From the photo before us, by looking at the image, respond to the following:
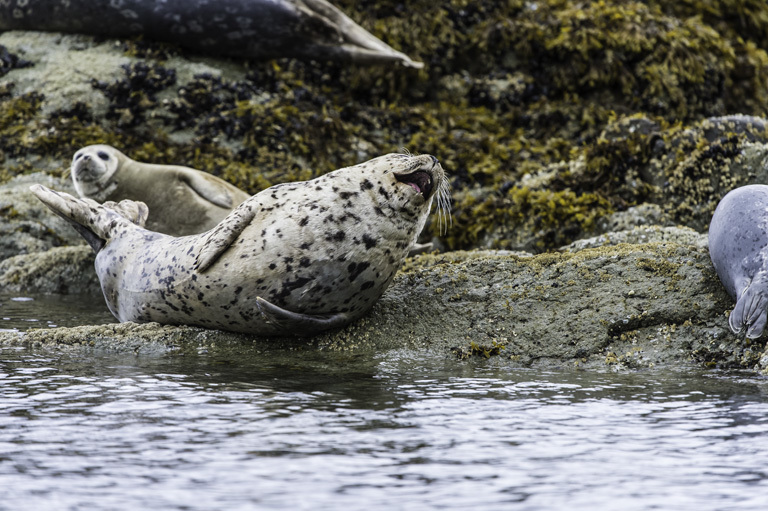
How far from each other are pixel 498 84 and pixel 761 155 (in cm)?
316

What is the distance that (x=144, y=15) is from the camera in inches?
327

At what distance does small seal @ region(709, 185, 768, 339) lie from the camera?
12.0 ft

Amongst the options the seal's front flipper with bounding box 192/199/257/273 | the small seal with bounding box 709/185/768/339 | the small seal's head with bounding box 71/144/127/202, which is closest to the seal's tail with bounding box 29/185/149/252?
the seal's front flipper with bounding box 192/199/257/273

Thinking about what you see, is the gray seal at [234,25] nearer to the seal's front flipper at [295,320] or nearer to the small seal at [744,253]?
the small seal at [744,253]

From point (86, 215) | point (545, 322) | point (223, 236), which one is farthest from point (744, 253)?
point (86, 215)

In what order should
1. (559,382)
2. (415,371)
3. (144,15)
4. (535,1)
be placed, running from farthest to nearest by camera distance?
(535,1) < (144,15) < (415,371) < (559,382)

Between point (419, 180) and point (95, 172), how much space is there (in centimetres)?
311

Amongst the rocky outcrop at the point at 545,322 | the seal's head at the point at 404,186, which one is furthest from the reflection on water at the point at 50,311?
the seal's head at the point at 404,186

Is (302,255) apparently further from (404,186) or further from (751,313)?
(751,313)

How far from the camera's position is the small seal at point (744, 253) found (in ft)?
12.0

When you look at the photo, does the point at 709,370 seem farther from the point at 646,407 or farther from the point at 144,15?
the point at 144,15

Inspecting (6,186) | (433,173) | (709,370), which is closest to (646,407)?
(709,370)

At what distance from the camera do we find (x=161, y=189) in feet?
20.7

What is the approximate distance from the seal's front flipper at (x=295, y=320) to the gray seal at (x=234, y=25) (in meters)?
4.72
